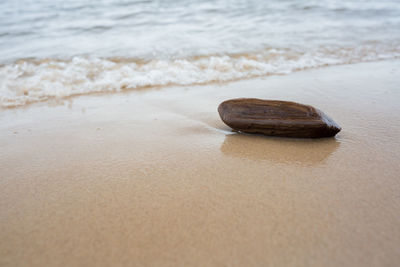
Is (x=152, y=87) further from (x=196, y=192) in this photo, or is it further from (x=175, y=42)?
(x=196, y=192)

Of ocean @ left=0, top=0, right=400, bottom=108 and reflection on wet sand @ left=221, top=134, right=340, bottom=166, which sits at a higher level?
ocean @ left=0, top=0, right=400, bottom=108

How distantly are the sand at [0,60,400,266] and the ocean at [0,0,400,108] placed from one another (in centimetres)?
114

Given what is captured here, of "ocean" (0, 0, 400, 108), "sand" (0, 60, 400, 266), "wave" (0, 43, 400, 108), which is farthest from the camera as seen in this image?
"ocean" (0, 0, 400, 108)

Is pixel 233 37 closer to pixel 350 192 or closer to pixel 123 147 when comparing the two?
pixel 123 147

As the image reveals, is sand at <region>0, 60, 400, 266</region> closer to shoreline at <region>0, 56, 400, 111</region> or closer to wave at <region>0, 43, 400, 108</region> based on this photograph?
shoreline at <region>0, 56, 400, 111</region>

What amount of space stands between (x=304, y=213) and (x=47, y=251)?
32.1 inches

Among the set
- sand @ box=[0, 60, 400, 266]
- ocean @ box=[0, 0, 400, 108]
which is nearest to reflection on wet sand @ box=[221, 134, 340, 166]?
sand @ box=[0, 60, 400, 266]

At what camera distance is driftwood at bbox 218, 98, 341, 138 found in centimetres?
146

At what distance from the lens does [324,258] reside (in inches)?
32.4

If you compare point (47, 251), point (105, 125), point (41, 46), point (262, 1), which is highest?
point (262, 1)

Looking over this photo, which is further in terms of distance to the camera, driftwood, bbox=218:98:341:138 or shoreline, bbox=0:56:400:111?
shoreline, bbox=0:56:400:111

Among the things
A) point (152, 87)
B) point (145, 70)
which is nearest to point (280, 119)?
point (152, 87)

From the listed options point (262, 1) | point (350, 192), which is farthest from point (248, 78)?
point (262, 1)

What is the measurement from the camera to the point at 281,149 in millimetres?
1452
